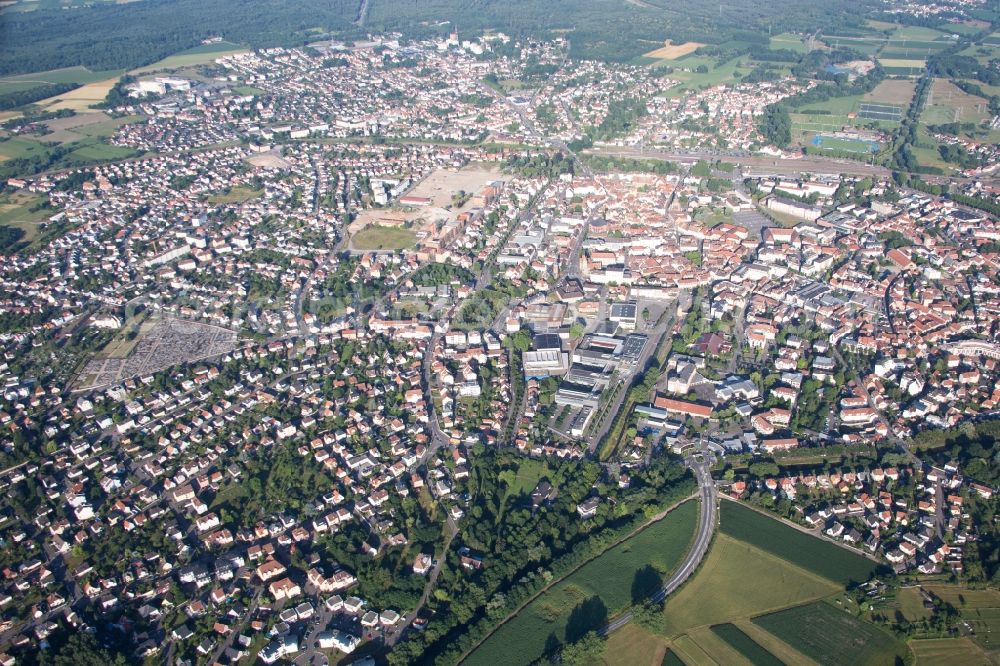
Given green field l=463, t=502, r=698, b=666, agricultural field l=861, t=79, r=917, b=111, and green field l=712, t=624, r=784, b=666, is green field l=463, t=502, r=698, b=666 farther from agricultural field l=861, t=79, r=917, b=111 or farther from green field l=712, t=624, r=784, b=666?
agricultural field l=861, t=79, r=917, b=111

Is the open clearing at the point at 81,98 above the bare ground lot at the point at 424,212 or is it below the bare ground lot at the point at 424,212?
above

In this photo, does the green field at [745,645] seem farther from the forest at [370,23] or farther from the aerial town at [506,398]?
the forest at [370,23]

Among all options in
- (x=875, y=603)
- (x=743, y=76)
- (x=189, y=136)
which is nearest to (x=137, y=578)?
(x=875, y=603)

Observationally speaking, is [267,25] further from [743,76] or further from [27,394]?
[27,394]

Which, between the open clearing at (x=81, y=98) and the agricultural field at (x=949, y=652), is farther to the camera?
the open clearing at (x=81, y=98)

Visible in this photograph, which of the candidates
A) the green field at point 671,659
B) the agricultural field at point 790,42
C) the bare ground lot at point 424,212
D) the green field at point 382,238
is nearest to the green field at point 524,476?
the green field at point 671,659

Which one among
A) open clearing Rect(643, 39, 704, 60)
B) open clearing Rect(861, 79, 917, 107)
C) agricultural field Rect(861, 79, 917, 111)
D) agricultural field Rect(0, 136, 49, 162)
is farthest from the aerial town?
open clearing Rect(643, 39, 704, 60)
